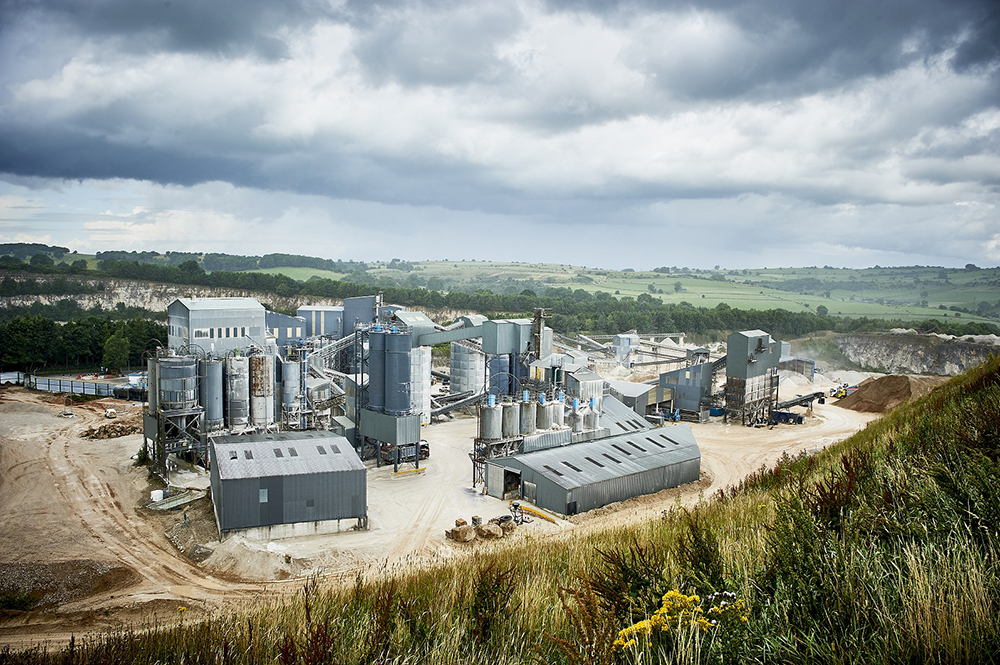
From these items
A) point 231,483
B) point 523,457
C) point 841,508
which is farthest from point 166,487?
point 841,508

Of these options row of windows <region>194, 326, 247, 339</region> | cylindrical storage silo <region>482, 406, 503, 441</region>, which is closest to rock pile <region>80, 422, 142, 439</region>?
row of windows <region>194, 326, 247, 339</region>

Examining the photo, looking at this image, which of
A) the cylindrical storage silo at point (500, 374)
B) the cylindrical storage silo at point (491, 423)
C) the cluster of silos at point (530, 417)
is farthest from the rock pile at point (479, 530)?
the cylindrical storage silo at point (500, 374)

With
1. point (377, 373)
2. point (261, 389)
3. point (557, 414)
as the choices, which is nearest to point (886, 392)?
point (557, 414)

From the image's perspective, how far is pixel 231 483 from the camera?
27578mm

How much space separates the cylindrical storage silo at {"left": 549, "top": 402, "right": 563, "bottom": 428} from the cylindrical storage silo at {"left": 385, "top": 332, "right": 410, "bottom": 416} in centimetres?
905

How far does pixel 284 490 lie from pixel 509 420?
13685mm

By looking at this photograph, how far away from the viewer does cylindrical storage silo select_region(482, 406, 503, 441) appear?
121 ft

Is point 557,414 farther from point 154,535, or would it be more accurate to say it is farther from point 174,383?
point 174,383

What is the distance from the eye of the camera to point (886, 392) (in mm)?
65125

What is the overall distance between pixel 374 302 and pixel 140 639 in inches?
2635

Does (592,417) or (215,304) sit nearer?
(592,417)

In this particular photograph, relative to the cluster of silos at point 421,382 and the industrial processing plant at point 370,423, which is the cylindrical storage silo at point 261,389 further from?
the cluster of silos at point 421,382

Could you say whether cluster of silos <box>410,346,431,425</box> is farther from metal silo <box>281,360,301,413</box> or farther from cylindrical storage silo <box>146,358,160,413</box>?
cylindrical storage silo <box>146,358,160,413</box>

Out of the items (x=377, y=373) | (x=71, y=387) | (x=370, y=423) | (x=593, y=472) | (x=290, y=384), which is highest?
(x=377, y=373)
